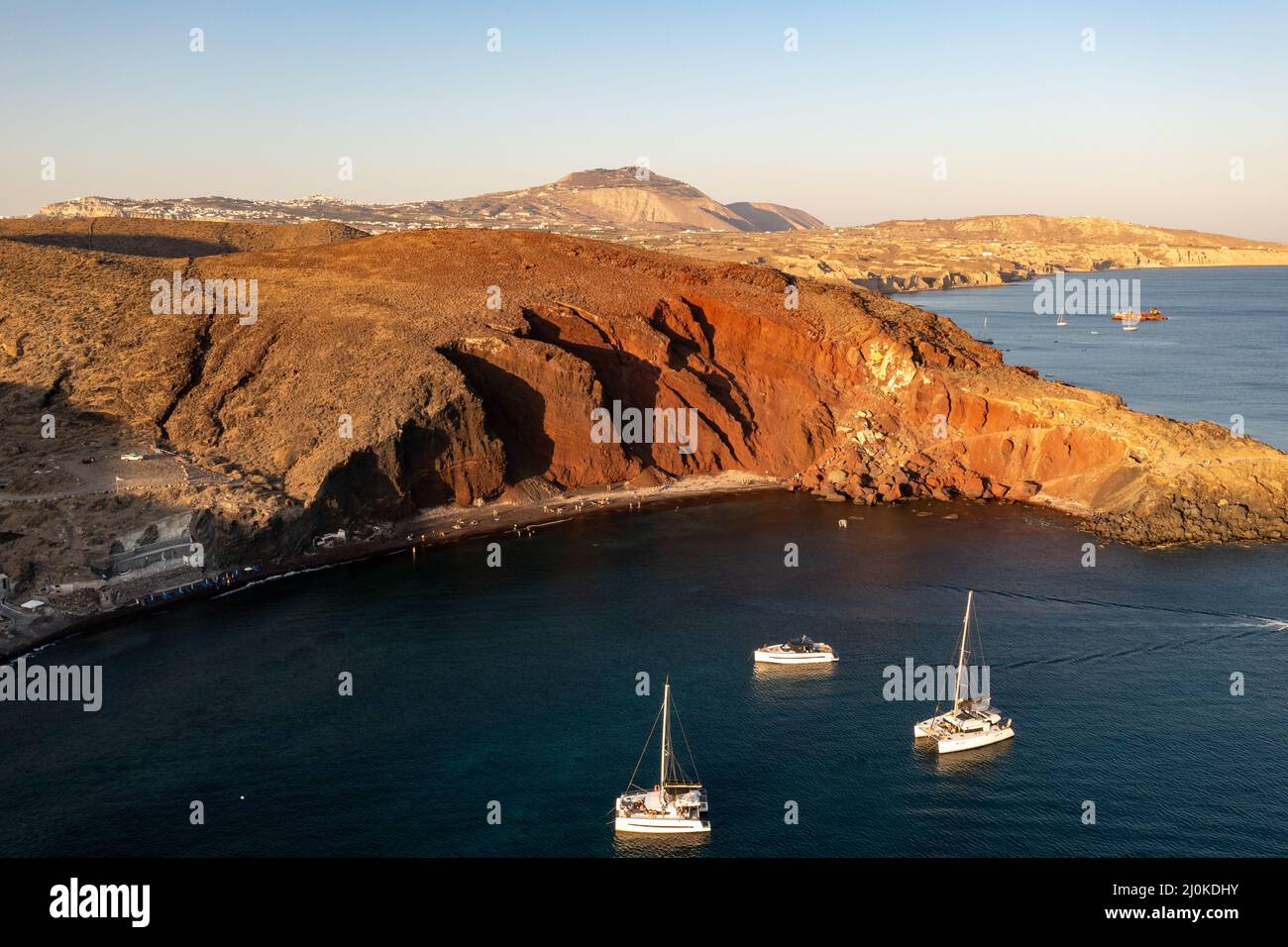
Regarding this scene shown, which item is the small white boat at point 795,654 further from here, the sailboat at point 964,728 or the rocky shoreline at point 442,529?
the rocky shoreline at point 442,529

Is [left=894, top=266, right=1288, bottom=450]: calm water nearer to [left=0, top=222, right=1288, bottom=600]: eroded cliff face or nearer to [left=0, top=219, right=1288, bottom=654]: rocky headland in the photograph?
[left=0, top=222, right=1288, bottom=600]: eroded cliff face

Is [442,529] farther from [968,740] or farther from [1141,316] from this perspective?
[1141,316]

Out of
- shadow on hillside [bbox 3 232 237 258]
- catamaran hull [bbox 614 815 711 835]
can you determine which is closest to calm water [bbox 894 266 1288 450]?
catamaran hull [bbox 614 815 711 835]

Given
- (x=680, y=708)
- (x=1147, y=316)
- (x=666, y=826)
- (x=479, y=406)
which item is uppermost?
(x=1147, y=316)

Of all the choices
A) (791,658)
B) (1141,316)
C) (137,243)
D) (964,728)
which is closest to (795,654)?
(791,658)

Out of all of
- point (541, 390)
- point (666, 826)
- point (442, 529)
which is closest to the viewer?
point (666, 826)

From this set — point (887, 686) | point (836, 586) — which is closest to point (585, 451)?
point (836, 586)

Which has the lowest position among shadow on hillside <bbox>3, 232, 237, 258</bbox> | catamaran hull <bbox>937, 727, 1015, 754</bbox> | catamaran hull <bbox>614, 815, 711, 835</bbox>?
catamaran hull <bbox>614, 815, 711, 835</bbox>
